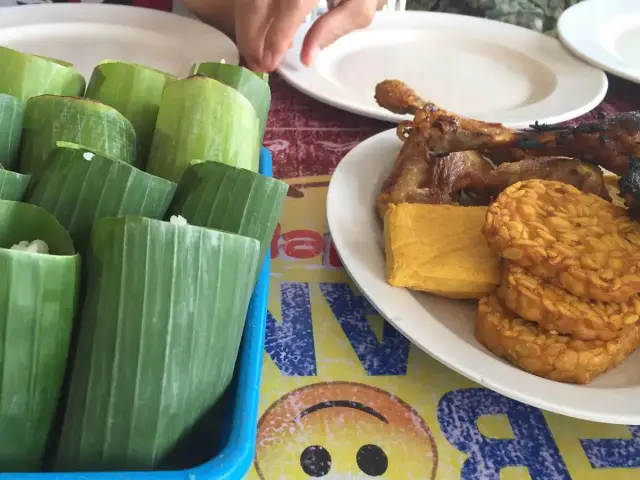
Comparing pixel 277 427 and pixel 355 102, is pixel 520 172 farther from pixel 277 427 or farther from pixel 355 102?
pixel 277 427

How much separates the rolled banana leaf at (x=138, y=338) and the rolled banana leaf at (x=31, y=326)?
16 mm

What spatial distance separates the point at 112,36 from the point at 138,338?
40.3 inches

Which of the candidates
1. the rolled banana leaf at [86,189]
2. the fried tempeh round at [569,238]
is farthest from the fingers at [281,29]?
the rolled banana leaf at [86,189]

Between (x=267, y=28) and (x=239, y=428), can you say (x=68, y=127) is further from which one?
(x=267, y=28)

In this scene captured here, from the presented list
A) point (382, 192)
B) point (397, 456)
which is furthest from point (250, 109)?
point (397, 456)

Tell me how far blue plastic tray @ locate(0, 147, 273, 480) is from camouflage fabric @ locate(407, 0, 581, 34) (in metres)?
1.60

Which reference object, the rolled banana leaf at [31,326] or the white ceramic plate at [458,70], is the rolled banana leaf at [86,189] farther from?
the white ceramic plate at [458,70]

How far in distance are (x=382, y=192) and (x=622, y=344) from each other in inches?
14.7

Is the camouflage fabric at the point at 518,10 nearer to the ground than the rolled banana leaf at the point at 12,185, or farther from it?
nearer to the ground

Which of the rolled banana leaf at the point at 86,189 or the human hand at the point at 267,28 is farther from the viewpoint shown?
the human hand at the point at 267,28

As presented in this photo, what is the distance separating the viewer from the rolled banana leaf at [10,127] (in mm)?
579

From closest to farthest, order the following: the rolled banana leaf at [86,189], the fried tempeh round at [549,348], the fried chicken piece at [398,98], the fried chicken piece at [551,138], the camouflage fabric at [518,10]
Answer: the rolled banana leaf at [86,189] < the fried tempeh round at [549,348] < the fried chicken piece at [551,138] < the fried chicken piece at [398,98] < the camouflage fabric at [518,10]

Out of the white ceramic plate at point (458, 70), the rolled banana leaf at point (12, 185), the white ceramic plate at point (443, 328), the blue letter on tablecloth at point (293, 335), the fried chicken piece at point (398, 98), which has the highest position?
the rolled banana leaf at point (12, 185)

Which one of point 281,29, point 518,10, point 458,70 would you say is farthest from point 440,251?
point 518,10
